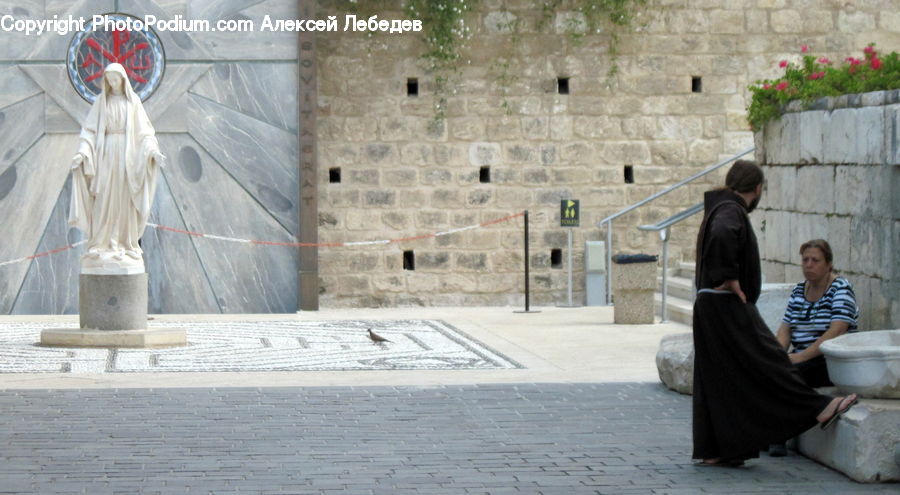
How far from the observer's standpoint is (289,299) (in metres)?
15.5

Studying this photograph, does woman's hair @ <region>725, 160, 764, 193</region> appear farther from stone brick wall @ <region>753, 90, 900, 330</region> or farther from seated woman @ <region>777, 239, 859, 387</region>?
stone brick wall @ <region>753, 90, 900, 330</region>

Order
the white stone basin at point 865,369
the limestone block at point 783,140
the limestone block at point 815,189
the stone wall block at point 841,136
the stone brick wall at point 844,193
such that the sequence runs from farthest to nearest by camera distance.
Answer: the limestone block at point 783,140 → the limestone block at point 815,189 → the stone wall block at point 841,136 → the stone brick wall at point 844,193 → the white stone basin at point 865,369

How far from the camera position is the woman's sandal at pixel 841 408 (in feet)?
21.5

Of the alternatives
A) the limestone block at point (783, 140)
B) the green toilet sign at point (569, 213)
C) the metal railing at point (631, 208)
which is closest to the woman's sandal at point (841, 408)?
the limestone block at point (783, 140)

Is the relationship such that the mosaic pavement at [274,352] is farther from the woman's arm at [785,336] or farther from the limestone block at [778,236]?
the woman's arm at [785,336]

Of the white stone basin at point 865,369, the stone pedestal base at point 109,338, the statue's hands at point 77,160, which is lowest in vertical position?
the stone pedestal base at point 109,338

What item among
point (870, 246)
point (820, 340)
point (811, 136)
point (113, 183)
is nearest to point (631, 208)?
point (811, 136)

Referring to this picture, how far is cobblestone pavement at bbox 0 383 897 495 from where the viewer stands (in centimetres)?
629

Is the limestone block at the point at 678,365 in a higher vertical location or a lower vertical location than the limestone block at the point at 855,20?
lower

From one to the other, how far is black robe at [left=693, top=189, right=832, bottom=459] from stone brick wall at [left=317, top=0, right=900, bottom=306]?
961cm

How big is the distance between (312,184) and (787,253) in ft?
20.1

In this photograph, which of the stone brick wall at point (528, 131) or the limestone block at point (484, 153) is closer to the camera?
the stone brick wall at point (528, 131)

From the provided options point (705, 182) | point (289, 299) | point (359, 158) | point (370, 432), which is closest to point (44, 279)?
point (289, 299)

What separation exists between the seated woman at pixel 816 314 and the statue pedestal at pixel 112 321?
237 inches
